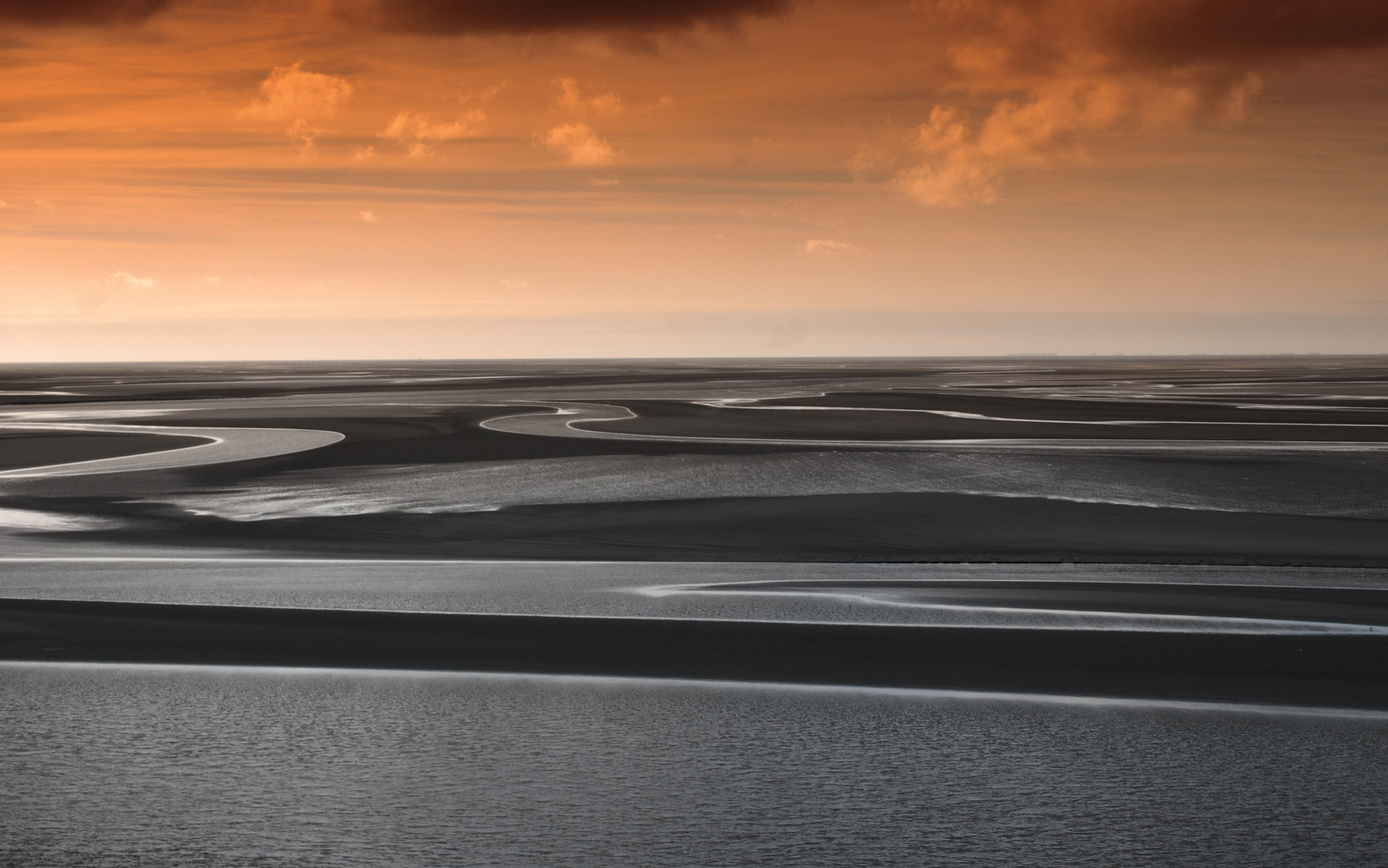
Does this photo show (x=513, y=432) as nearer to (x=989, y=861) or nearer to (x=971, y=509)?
(x=971, y=509)

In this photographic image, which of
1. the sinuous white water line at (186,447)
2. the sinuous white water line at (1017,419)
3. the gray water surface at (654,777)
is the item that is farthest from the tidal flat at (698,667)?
the sinuous white water line at (1017,419)

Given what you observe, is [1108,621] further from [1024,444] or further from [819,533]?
[1024,444]

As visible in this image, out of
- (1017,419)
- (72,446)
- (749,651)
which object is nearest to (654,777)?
(749,651)

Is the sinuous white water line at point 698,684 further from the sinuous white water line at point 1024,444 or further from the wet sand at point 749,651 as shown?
the sinuous white water line at point 1024,444

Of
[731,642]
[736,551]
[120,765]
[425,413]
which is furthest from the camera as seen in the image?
[425,413]

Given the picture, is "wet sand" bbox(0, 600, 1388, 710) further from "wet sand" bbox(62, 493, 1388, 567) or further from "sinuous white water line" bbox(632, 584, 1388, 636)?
"wet sand" bbox(62, 493, 1388, 567)

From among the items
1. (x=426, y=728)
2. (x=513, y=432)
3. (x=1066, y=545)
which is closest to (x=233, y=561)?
(x=426, y=728)
